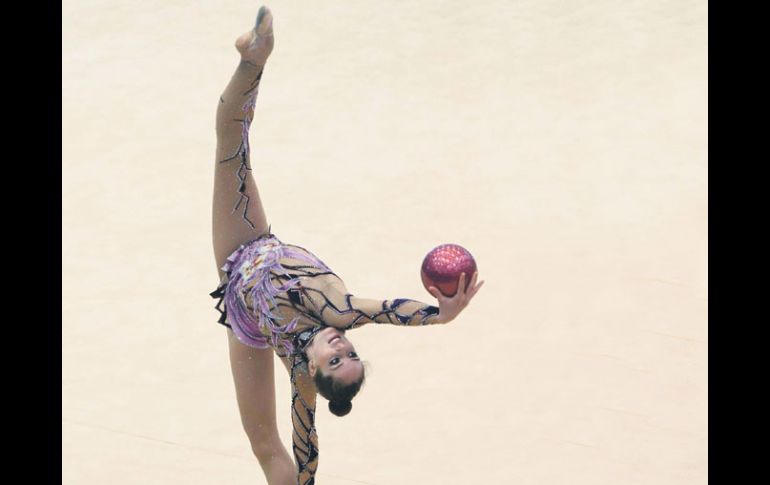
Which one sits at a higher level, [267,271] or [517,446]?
[267,271]

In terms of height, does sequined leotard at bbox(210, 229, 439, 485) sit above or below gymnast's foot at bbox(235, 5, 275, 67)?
below

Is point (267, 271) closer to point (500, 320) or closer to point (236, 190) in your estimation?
point (236, 190)

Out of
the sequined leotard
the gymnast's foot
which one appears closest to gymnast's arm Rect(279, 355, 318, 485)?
the sequined leotard

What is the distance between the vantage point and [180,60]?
951 cm

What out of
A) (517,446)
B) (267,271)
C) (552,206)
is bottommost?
(517,446)

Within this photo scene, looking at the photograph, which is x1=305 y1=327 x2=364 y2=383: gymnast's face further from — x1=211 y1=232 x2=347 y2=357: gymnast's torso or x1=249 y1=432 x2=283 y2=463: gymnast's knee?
x1=249 y1=432 x2=283 y2=463: gymnast's knee

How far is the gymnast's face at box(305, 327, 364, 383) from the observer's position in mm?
4605

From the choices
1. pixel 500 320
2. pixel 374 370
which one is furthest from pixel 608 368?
pixel 374 370

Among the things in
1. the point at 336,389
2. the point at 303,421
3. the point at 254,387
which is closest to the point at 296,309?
the point at 336,389

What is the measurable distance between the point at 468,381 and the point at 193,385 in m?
1.35

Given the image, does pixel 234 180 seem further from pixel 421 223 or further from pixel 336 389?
pixel 421 223

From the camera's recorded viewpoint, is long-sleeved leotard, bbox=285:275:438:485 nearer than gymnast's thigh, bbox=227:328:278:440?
Yes

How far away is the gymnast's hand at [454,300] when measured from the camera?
4.31 meters

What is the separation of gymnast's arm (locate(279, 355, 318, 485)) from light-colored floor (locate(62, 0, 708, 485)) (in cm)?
57
